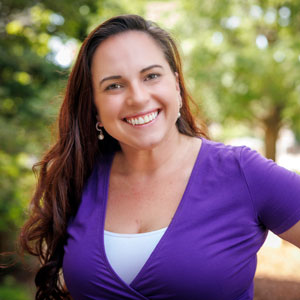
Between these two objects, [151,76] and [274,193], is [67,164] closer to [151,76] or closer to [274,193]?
[151,76]

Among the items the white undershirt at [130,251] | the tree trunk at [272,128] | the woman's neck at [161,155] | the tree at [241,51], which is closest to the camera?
the white undershirt at [130,251]

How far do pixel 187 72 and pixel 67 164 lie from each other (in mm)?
6112

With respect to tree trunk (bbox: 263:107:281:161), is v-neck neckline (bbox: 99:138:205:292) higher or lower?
higher

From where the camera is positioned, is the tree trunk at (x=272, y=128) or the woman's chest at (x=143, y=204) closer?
the woman's chest at (x=143, y=204)

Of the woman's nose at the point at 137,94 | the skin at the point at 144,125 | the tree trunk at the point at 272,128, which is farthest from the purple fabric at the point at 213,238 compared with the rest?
the tree trunk at the point at 272,128

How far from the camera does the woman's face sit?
1.67 metres

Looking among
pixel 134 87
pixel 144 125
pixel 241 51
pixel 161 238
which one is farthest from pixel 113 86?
Answer: pixel 241 51

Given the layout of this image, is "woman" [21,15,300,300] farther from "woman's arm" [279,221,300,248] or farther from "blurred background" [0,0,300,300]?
"blurred background" [0,0,300,300]

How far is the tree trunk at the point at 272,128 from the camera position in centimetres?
974

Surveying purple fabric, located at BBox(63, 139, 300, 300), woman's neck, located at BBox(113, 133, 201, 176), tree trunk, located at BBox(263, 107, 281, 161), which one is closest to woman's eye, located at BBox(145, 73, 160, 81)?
woman's neck, located at BBox(113, 133, 201, 176)

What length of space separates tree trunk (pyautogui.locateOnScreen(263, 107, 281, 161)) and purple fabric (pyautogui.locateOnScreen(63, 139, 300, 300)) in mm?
8387

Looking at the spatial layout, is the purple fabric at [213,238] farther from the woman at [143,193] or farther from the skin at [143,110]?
the skin at [143,110]

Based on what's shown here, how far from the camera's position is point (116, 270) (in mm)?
1630

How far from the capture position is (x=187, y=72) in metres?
7.81
